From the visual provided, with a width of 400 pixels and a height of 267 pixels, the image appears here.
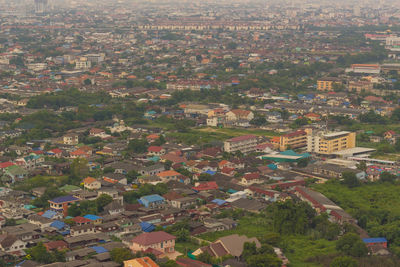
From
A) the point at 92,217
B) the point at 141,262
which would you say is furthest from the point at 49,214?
the point at 141,262

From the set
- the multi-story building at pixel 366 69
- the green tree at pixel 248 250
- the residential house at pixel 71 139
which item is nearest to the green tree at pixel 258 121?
the residential house at pixel 71 139

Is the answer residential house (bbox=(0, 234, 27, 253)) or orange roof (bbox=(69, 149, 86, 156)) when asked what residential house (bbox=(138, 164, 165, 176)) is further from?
residential house (bbox=(0, 234, 27, 253))

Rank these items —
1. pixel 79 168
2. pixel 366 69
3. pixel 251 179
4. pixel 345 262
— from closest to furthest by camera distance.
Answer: pixel 345 262
pixel 251 179
pixel 79 168
pixel 366 69

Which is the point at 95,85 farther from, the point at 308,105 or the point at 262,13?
the point at 262,13

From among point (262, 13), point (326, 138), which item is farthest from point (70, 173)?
point (262, 13)

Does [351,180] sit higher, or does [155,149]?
[351,180]

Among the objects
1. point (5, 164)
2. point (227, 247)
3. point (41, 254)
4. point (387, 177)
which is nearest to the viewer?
point (41, 254)

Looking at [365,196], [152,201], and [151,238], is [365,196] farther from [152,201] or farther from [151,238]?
[151,238]

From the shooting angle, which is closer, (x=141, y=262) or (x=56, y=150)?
(x=141, y=262)

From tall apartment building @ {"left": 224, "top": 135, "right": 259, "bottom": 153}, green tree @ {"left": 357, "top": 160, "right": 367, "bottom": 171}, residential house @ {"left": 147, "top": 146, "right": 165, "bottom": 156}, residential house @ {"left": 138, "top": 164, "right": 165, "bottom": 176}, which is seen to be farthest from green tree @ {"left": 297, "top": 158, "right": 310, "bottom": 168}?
residential house @ {"left": 147, "top": 146, "right": 165, "bottom": 156}
